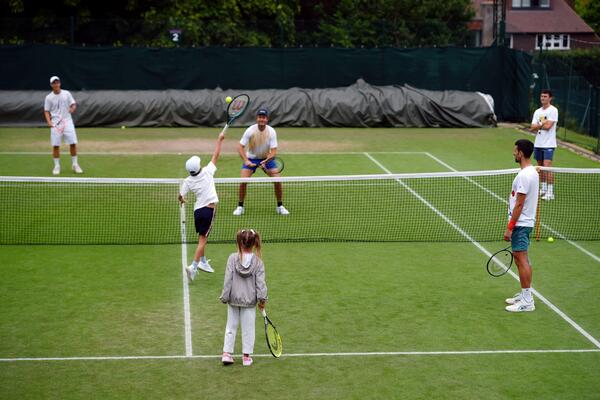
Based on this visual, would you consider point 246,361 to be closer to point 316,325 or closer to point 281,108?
point 316,325

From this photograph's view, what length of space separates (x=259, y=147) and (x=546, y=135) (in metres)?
5.63

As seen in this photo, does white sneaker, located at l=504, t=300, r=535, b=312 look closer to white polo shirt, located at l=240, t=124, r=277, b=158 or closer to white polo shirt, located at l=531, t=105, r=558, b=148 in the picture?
white polo shirt, located at l=240, t=124, r=277, b=158

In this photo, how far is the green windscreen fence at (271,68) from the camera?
31172 millimetres

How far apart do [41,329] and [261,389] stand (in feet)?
10.1

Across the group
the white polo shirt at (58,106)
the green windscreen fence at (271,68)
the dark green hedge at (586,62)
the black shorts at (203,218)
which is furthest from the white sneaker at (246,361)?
the dark green hedge at (586,62)

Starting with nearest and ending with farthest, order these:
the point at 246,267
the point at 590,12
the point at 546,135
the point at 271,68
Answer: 1. the point at 246,267
2. the point at 546,135
3. the point at 271,68
4. the point at 590,12

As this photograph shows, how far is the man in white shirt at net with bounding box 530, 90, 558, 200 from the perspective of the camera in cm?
1694

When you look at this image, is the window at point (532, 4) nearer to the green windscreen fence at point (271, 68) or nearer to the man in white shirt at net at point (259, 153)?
the green windscreen fence at point (271, 68)

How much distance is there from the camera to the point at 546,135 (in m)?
17.2

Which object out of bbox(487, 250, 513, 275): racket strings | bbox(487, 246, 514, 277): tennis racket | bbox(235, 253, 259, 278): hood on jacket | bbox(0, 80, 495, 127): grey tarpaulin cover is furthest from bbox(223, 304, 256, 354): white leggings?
bbox(0, 80, 495, 127): grey tarpaulin cover

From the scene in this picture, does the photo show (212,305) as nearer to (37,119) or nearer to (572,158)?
(572,158)

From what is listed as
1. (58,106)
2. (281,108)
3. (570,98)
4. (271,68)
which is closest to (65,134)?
(58,106)

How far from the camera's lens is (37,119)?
28.3 metres

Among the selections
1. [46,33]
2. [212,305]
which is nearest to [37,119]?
[46,33]
